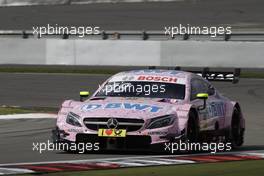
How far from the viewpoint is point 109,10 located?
46.4 meters

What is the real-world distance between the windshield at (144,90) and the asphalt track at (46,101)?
1.14 meters

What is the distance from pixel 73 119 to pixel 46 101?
1018 centimetres

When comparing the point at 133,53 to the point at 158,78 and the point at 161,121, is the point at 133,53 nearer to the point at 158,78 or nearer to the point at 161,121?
the point at 158,78

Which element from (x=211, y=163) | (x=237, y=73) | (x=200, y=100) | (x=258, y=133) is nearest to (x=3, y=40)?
(x=237, y=73)

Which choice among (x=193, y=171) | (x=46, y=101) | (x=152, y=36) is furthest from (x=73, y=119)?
(x=152, y=36)

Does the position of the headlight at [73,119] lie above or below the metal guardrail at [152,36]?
below

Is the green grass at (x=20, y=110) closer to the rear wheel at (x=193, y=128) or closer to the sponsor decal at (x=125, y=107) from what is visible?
the sponsor decal at (x=125, y=107)

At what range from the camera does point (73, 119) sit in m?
13.4

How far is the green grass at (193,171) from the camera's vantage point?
10781mm

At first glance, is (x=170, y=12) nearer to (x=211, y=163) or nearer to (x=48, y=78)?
(x=48, y=78)

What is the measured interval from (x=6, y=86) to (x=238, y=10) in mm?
21019

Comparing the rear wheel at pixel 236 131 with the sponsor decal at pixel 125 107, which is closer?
the sponsor decal at pixel 125 107

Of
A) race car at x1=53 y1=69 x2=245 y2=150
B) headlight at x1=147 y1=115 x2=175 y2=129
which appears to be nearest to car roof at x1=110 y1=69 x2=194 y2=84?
race car at x1=53 y1=69 x2=245 y2=150

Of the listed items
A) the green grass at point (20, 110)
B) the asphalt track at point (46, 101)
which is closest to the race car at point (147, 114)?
the asphalt track at point (46, 101)
